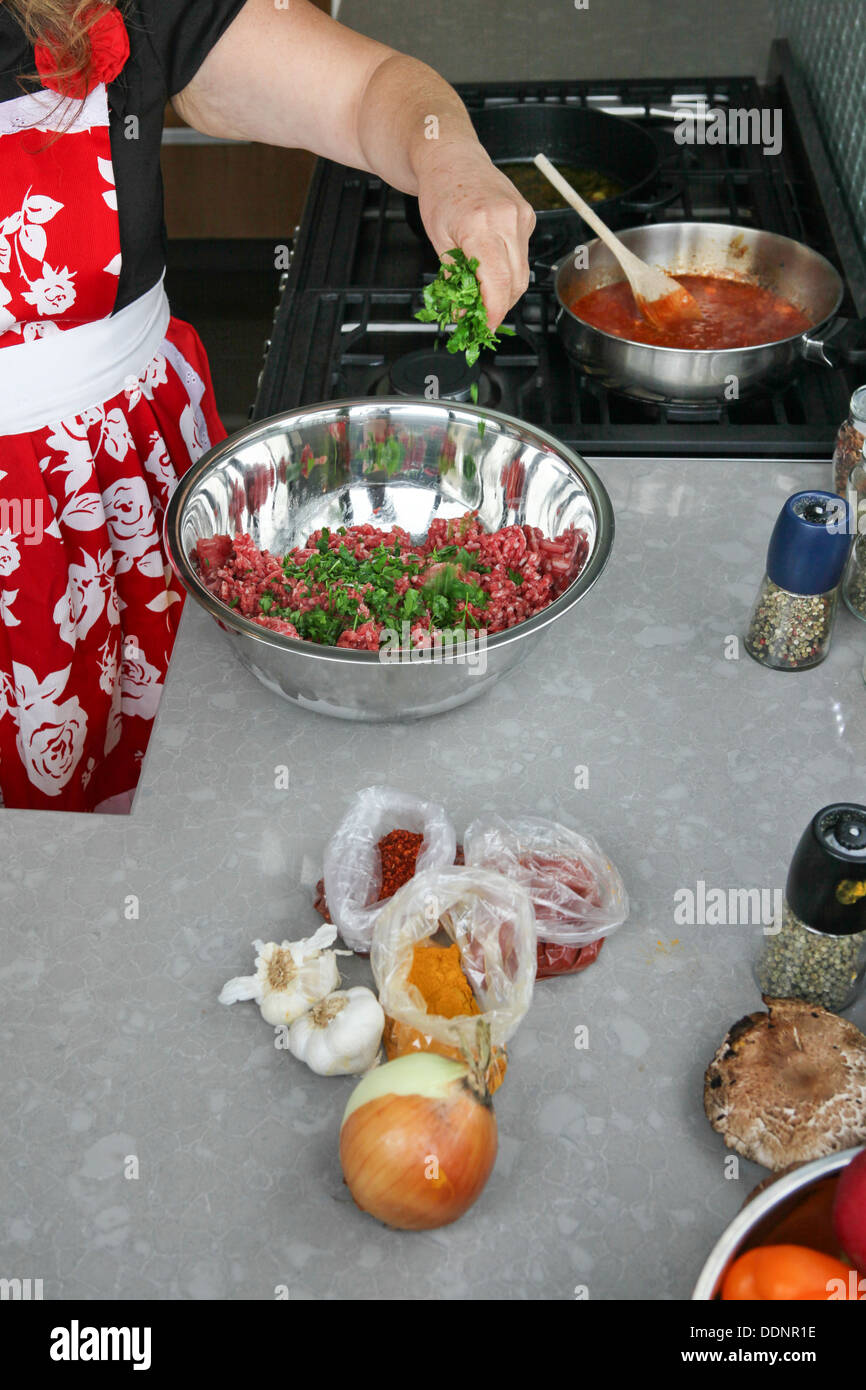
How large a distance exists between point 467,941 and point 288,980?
15cm

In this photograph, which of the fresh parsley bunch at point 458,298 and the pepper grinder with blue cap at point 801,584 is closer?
the pepper grinder with blue cap at point 801,584

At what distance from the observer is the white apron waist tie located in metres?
1.33

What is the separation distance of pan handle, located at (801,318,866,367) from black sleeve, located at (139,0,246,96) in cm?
81

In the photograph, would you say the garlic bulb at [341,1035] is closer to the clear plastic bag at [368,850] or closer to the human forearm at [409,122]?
the clear plastic bag at [368,850]

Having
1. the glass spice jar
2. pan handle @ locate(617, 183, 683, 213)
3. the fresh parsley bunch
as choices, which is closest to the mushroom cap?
the glass spice jar

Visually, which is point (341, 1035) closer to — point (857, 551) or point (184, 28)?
point (857, 551)

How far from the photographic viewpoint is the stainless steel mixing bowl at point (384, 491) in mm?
1092

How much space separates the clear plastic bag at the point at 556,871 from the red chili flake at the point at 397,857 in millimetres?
48

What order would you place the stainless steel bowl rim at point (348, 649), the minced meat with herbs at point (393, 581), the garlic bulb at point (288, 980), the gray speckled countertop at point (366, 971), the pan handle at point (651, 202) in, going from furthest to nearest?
the pan handle at point (651, 202), the minced meat with herbs at point (393, 581), the stainless steel bowl rim at point (348, 649), the garlic bulb at point (288, 980), the gray speckled countertop at point (366, 971)

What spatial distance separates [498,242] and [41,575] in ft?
2.21

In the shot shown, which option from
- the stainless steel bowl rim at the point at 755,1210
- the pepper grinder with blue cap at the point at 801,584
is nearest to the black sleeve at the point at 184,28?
the pepper grinder with blue cap at the point at 801,584

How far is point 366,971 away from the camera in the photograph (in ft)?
3.13

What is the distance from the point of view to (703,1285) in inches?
26.5
